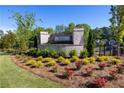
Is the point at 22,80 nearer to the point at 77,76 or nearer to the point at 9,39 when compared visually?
the point at 77,76

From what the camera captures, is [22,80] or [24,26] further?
[24,26]

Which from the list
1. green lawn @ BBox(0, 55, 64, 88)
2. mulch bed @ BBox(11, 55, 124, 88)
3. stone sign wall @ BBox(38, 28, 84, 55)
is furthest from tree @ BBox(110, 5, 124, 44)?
green lawn @ BBox(0, 55, 64, 88)

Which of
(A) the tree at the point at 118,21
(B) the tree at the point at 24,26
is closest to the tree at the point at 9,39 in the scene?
(B) the tree at the point at 24,26

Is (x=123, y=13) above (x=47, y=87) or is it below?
above

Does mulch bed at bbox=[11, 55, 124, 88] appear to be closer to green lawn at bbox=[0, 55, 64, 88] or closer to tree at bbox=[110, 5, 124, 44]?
green lawn at bbox=[0, 55, 64, 88]

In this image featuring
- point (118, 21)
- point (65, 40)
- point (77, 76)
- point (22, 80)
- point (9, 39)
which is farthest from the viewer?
point (9, 39)

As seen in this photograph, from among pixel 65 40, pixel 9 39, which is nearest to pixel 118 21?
pixel 65 40

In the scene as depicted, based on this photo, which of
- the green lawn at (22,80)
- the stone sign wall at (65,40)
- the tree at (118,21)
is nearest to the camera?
the green lawn at (22,80)

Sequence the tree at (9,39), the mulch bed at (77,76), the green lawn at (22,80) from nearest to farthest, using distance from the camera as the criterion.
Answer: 1. the green lawn at (22,80)
2. the mulch bed at (77,76)
3. the tree at (9,39)

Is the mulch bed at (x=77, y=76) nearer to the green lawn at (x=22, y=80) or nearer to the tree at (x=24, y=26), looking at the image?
the green lawn at (x=22, y=80)

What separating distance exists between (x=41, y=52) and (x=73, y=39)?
3783 mm
